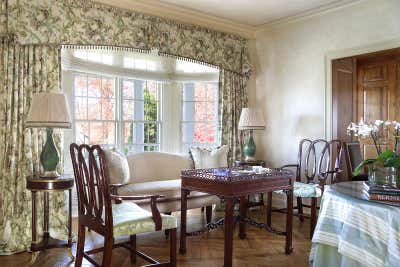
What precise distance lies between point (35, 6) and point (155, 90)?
2044 mm

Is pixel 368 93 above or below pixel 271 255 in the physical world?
above

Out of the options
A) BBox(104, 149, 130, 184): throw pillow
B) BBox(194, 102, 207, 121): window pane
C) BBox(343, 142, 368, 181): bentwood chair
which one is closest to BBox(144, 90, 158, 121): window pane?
BBox(194, 102, 207, 121): window pane

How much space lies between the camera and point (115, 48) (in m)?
4.20

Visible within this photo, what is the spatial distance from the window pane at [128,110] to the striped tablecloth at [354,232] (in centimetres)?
327

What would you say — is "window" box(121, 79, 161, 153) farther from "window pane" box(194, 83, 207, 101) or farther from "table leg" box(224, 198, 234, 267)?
"table leg" box(224, 198, 234, 267)

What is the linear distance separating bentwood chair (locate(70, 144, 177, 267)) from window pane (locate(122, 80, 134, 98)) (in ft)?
7.96

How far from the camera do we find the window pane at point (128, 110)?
498 centimetres

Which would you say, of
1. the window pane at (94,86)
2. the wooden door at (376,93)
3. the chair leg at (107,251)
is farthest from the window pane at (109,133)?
the wooden door at (376,93)

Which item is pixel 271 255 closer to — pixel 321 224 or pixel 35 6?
pixel 321 224

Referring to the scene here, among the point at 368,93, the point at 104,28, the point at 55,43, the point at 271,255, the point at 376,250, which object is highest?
the point at 104,28

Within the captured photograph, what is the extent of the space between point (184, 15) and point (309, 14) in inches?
65.3

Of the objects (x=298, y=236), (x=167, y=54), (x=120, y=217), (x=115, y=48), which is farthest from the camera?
(x=167, y=54)

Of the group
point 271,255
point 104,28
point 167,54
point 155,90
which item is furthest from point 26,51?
point 271,255

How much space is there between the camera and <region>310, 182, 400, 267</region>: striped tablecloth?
187 centimetres
